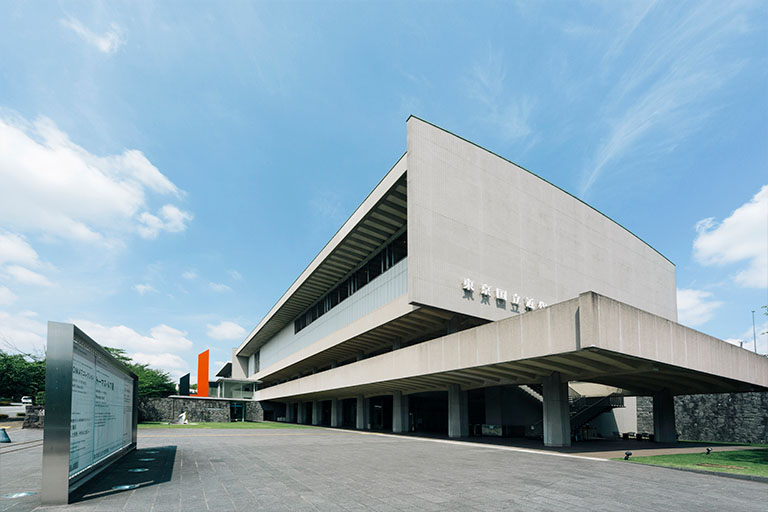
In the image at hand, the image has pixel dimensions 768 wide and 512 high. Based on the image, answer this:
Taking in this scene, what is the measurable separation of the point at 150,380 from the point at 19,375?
1732cm

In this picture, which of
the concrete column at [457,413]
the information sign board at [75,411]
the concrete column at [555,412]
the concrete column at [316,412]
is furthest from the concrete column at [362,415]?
the information sign board at [75,411]

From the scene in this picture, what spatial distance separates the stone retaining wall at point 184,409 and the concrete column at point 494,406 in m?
39.6

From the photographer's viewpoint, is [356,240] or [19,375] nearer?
[356,240]

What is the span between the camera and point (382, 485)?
421 inches

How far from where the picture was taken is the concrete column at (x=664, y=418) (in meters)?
29.3

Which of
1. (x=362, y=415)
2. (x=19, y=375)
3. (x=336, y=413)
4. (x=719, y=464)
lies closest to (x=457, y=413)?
(x=362, y=415)

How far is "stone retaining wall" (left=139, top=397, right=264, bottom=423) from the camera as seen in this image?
54.7 meters

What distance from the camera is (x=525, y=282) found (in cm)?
3042

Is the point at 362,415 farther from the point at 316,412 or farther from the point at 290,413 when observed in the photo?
the point at 290,413

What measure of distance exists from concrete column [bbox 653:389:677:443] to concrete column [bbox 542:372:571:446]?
37.0ft

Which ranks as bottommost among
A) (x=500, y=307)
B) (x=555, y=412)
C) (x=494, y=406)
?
(x=494, y=406)

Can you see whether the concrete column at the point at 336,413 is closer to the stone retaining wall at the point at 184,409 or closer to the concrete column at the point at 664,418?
the stone retaining wall at the point at 184,409

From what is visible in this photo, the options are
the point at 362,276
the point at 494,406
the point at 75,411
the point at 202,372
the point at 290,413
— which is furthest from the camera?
the point at 202,372

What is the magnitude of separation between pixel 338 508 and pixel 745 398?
3886 cm
